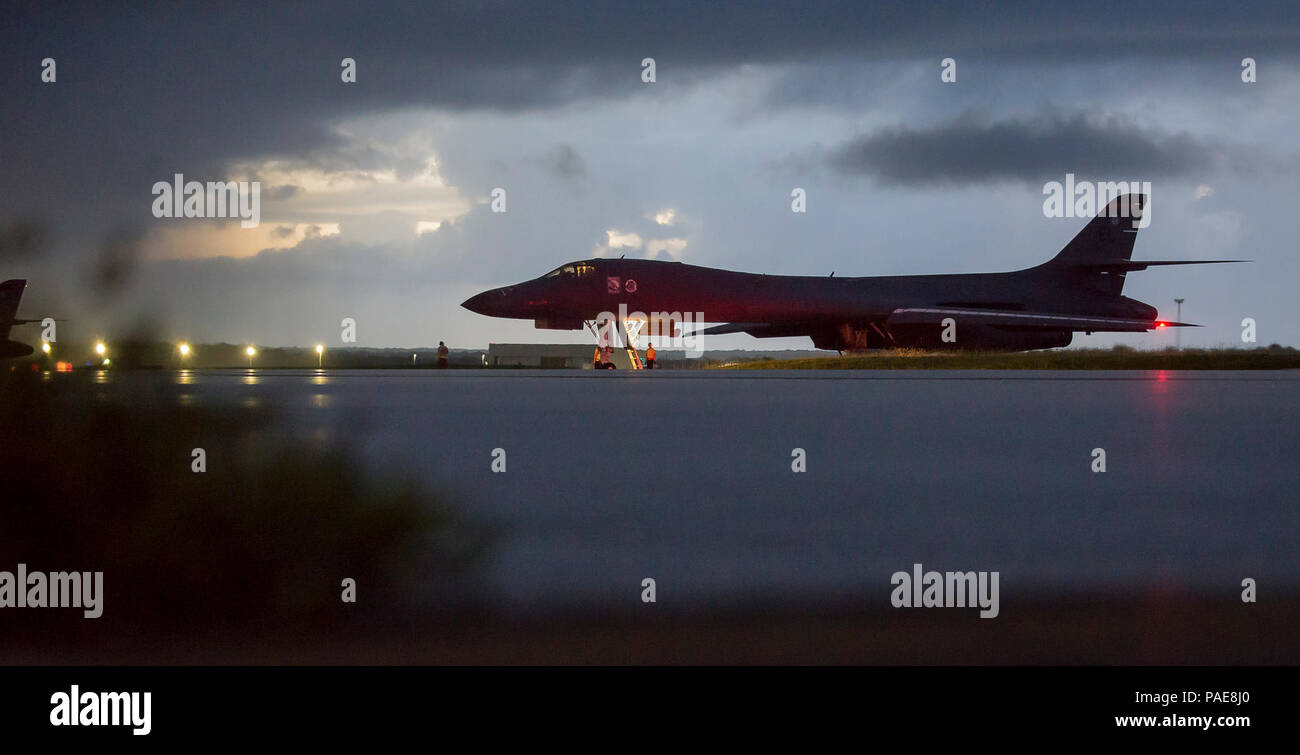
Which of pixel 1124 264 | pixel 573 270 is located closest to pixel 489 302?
pixel 573 270

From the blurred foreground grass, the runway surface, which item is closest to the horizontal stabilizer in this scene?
the runway surface

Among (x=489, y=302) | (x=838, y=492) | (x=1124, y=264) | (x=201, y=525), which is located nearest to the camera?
(x=201, y=525)

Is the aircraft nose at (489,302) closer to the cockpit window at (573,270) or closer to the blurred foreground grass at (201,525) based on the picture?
the cockpit window at (573,270)

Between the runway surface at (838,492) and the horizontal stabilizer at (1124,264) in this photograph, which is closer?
the runway surface at (838,492)

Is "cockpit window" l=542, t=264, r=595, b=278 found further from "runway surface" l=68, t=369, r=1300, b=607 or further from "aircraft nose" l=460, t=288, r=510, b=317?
"runway surface" l=68, t=369, r=1300, b=607

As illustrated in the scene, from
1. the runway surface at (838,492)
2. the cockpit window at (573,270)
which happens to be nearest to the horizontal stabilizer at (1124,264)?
the cockpit window at (573,270)

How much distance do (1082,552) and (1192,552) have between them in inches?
15.5

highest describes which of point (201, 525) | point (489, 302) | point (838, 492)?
point (489, 302)

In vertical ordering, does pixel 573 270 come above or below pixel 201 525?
above

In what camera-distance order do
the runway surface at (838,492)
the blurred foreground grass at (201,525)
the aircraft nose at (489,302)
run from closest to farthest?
the blurred foreground grass at (201,525)
the runway surface at (838,492)
the aircraft nose at (489,302)

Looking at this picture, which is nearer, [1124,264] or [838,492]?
[838,492]

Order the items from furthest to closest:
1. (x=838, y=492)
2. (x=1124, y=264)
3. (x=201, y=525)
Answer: (x=1124, y=264)
(x=838, y=492)
(x=201, y=525)

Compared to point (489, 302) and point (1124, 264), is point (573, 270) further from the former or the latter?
point (1124, 264)
